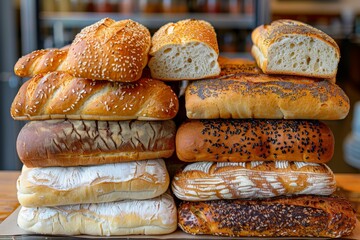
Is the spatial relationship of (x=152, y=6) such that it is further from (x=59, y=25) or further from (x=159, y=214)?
(x=159, y=214)

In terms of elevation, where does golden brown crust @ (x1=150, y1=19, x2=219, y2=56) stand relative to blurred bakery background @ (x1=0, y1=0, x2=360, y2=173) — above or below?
above

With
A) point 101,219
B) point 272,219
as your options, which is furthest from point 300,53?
point 101,219

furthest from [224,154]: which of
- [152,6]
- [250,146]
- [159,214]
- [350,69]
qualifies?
[350,69]

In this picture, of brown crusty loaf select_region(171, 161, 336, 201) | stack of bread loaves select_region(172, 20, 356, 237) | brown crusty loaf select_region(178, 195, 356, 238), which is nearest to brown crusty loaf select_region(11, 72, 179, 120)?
stack of bread loaves select_region(172, 20, 356, 237)

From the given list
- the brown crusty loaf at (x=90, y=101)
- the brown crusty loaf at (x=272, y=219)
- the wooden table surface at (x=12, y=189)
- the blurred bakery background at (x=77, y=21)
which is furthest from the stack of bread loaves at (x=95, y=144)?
the blurred bakery background at (x=77, y=21)

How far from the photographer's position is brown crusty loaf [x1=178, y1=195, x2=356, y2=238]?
147 centimetres

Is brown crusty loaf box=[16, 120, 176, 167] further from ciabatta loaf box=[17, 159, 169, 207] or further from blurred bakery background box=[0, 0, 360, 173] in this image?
blurred bakery background box=[0, 0, 360, 173]

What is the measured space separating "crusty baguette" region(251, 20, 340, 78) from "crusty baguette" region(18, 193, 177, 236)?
589 millimetres

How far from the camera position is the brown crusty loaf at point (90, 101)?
1.41 metres

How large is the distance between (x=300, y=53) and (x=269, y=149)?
32cm

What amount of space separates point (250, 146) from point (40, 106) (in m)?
0.66

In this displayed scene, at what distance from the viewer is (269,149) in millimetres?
1483

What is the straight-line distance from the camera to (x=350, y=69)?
6031mm

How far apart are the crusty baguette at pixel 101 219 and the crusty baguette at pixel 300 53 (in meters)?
0.59
